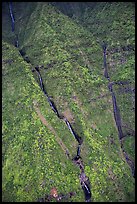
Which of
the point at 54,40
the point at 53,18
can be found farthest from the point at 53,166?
the point at 53,18

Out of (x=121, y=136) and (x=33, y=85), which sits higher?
(x=33, y=85)

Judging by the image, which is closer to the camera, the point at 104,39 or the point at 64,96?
the point at 64,96

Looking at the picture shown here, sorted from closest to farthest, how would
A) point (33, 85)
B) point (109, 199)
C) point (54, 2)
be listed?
1. point (109, 199)
2. point (33, 85)
3. point (54, 2)

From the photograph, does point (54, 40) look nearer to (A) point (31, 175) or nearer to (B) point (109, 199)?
(A) point (31, 175)

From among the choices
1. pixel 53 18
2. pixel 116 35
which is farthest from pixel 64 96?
pixel 53 18

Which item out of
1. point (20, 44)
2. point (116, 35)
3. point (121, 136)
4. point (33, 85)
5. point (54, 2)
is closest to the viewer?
point (121, 136)

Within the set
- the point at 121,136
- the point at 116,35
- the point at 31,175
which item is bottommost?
the point at 31,175
